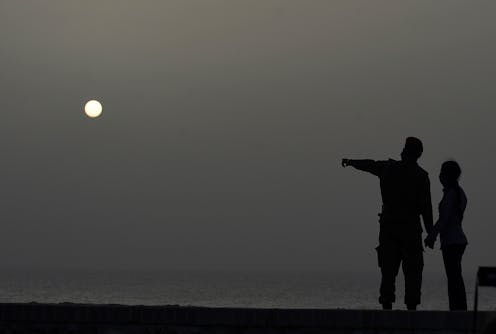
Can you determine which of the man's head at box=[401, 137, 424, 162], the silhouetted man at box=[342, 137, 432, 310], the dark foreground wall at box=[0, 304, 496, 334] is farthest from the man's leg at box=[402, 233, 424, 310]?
the dark foreground wall at box=[0, 304, 496, 334]

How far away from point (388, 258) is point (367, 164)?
44.1 inches

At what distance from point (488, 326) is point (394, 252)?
20.5ft

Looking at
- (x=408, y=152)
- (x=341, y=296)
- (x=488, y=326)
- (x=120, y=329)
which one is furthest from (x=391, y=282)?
(x=341, y=296)

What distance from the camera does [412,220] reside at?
48.2ft

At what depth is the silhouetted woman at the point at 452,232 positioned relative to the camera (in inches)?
565

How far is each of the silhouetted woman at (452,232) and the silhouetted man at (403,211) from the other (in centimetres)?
23

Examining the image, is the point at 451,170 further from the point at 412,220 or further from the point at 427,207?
the point at 412,220

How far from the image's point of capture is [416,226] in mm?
14688

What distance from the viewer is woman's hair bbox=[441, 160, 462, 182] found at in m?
14.6

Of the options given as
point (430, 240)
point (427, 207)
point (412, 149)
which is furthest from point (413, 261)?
point (412, 149)

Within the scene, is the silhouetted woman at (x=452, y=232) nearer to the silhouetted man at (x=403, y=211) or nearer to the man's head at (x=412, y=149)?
the silhouetted man at (x=403, y=211)

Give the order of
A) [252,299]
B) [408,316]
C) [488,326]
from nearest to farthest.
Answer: [488,326] < [408,316] < [252,299]

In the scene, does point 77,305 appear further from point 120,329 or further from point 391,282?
point 391,282

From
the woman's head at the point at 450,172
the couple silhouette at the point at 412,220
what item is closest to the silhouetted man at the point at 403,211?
the couple silhouette at the point at 412,220
